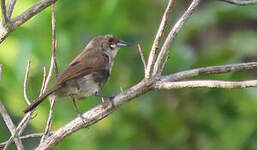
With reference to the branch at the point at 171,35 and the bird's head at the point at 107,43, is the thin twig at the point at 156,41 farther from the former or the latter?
the bird's head at the point at 107,43

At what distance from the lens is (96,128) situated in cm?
589

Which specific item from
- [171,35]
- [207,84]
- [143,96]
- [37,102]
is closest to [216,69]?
[207,84]

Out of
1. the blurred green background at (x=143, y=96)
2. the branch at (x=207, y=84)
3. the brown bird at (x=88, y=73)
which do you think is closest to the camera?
the branch at (x=207, y=84)

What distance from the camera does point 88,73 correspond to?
501cm

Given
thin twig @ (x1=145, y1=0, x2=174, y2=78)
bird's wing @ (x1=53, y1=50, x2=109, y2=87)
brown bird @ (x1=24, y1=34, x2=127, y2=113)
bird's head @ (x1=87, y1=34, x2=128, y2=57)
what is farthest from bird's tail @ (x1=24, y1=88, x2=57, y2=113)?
bird's head @ (x1=87, y1=34, x2=128, y2=57)

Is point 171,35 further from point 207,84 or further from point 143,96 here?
point 143,96

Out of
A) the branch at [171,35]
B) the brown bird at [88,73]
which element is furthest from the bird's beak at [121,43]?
the branch at [171,35]

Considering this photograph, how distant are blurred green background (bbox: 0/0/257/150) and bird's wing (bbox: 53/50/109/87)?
37 centimetres

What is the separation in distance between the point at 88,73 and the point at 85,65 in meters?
0.09

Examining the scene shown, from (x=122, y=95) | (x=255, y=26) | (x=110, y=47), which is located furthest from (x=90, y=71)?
(x=255, y=26)

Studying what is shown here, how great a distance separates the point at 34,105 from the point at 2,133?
2.89 meters

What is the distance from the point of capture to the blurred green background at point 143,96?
18.5 feet

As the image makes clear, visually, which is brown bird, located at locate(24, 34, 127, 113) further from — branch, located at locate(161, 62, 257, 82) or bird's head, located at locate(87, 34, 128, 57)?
branch, located at locate(161, 62, 257, 82)

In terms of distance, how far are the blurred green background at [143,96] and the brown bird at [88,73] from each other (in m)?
0.26
